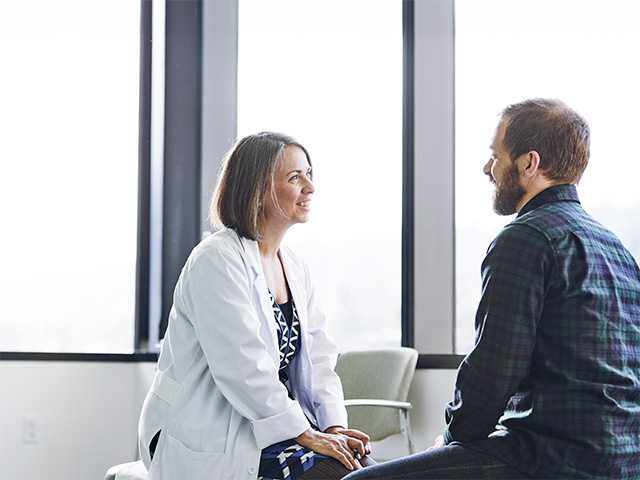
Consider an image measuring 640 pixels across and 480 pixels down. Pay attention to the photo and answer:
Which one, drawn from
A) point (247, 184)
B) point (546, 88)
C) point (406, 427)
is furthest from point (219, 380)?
point (546, 88)

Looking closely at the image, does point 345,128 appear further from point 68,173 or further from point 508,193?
point 508,193

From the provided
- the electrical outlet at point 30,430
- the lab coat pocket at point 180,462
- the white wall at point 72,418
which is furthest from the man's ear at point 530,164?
the electrical outlet at point 30,430

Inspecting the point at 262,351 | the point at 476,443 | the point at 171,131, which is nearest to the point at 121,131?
the point at 171,131

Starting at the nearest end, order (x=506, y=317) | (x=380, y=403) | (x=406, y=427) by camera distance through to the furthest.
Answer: (x=506, y=317) < (x=380, y=403) < (x=406, y=427)

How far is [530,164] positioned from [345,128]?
2.09 m

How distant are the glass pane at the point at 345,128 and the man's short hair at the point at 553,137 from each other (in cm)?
196

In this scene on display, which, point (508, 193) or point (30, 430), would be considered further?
point (30, 430)

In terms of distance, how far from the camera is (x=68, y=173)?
4.02 meters

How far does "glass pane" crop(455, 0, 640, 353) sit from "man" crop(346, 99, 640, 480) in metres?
1.87

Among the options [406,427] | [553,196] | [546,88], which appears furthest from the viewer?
[546,88]

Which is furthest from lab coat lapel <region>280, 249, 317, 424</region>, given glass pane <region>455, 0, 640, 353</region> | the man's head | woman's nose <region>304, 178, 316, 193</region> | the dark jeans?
glass pane <region>455, 0, 640, 353</region>

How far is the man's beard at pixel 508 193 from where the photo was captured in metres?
2.00

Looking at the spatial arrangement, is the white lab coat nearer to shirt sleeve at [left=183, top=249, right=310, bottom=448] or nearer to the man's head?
shirt sleeve at [left=183, top=249, right=310, bottom=448]

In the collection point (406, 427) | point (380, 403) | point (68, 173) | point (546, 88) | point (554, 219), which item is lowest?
point (406, 427)
